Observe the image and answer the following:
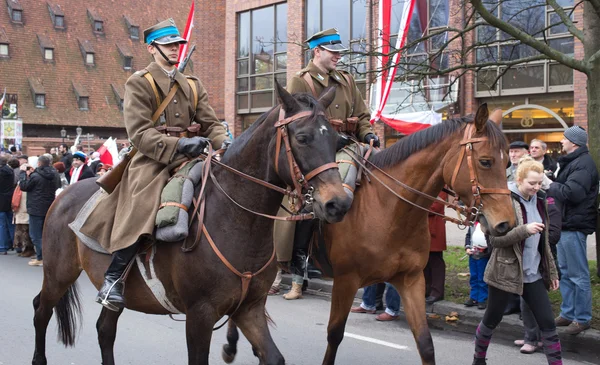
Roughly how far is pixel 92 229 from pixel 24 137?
4120 cm

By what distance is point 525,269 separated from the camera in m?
5.76

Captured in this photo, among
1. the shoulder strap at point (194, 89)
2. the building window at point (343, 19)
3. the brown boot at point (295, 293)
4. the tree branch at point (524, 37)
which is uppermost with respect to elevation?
the building window at point (343, 19)

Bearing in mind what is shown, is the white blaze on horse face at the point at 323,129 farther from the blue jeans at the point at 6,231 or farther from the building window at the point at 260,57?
the building window at the point at 260,57

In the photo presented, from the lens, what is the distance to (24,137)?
42.8 m

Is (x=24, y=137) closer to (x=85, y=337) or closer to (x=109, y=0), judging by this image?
(x=109, y=0)

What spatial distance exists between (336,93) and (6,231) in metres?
12.2

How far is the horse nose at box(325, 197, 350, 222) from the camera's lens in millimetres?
3664

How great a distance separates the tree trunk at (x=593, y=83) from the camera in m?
8.84

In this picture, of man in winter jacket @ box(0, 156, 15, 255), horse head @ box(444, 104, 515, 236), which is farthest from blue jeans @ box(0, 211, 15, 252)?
horse head @ box(444, 104, 515, 236)

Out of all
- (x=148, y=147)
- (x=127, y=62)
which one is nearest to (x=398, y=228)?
(x=148, y=147)

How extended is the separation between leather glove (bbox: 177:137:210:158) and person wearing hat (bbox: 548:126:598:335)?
4.59 meters

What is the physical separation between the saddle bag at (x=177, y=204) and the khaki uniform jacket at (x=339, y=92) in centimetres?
165

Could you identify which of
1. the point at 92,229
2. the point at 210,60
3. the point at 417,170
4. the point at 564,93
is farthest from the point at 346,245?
the point at 210,60

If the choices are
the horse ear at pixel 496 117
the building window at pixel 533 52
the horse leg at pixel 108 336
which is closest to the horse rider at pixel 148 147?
the horse leg at pixel 108 336
